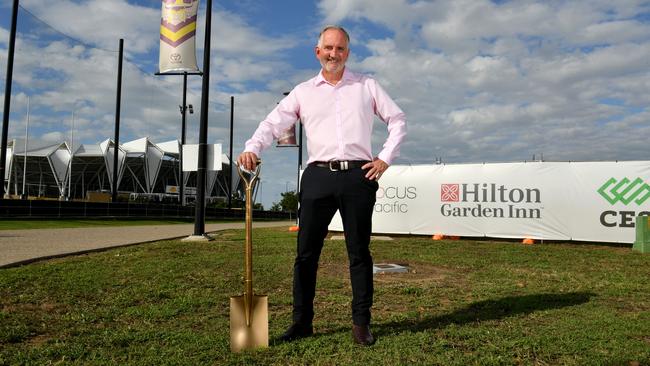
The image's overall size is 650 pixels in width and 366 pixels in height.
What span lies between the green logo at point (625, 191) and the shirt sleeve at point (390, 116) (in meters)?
12.1

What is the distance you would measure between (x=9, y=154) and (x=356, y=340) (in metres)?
73.0

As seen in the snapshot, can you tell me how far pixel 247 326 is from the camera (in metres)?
3.13

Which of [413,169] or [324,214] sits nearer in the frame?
[324,214]

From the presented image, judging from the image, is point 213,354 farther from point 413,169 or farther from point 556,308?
point 413,169

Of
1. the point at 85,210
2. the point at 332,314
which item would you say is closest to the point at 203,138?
the point at 332,314

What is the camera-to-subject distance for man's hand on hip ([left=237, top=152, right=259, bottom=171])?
131 inches

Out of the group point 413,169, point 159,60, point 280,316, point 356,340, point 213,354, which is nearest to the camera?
point 213,354

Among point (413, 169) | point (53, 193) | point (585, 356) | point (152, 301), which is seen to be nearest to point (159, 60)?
point (413, 169)

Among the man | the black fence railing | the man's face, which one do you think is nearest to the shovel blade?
the man

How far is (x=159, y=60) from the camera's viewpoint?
46.1ft

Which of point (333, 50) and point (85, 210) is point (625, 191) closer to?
point (333, 50)

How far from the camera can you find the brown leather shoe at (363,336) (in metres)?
3.23

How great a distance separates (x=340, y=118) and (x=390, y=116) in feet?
1.16

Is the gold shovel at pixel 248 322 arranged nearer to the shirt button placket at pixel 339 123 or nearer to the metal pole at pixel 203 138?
the shirt button placket at pixel 339 123
